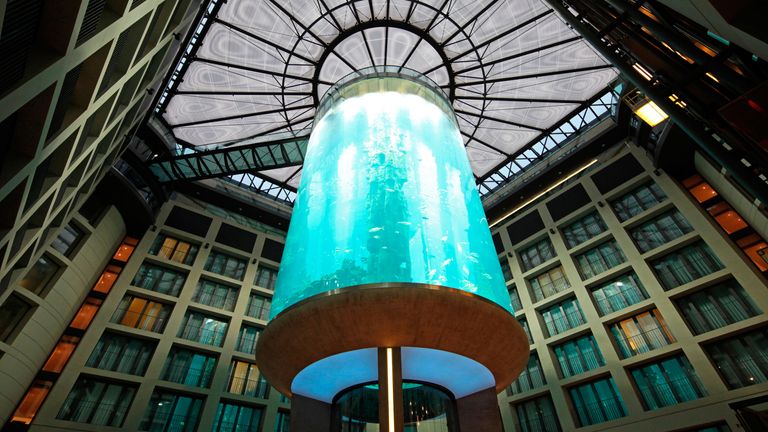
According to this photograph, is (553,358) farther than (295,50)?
Yes

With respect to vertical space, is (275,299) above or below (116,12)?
below

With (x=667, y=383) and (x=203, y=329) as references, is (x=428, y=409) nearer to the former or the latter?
(x=667, y=383)

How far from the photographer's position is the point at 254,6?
853 inches

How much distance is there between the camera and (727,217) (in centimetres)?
2384

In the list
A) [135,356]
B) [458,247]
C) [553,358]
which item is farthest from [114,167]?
[553,358]

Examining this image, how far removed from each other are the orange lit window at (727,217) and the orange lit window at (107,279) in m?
41.4

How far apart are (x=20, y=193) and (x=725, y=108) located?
43.4 ft

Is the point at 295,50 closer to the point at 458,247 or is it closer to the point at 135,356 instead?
the point at 458,247

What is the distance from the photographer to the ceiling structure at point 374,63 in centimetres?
2248

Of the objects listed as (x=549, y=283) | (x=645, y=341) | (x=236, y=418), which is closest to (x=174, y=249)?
(x=236, y=418)

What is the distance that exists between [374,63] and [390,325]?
21675 millimetres

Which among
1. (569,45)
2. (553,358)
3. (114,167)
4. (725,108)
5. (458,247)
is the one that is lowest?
(725,108)

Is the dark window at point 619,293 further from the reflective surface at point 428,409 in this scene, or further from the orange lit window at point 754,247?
the reflective surface at point 428,409

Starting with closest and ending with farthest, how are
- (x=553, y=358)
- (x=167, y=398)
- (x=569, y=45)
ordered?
1. (x=569, y=45)
2. (x=167, y=398)
3. (x=553, y=358)
